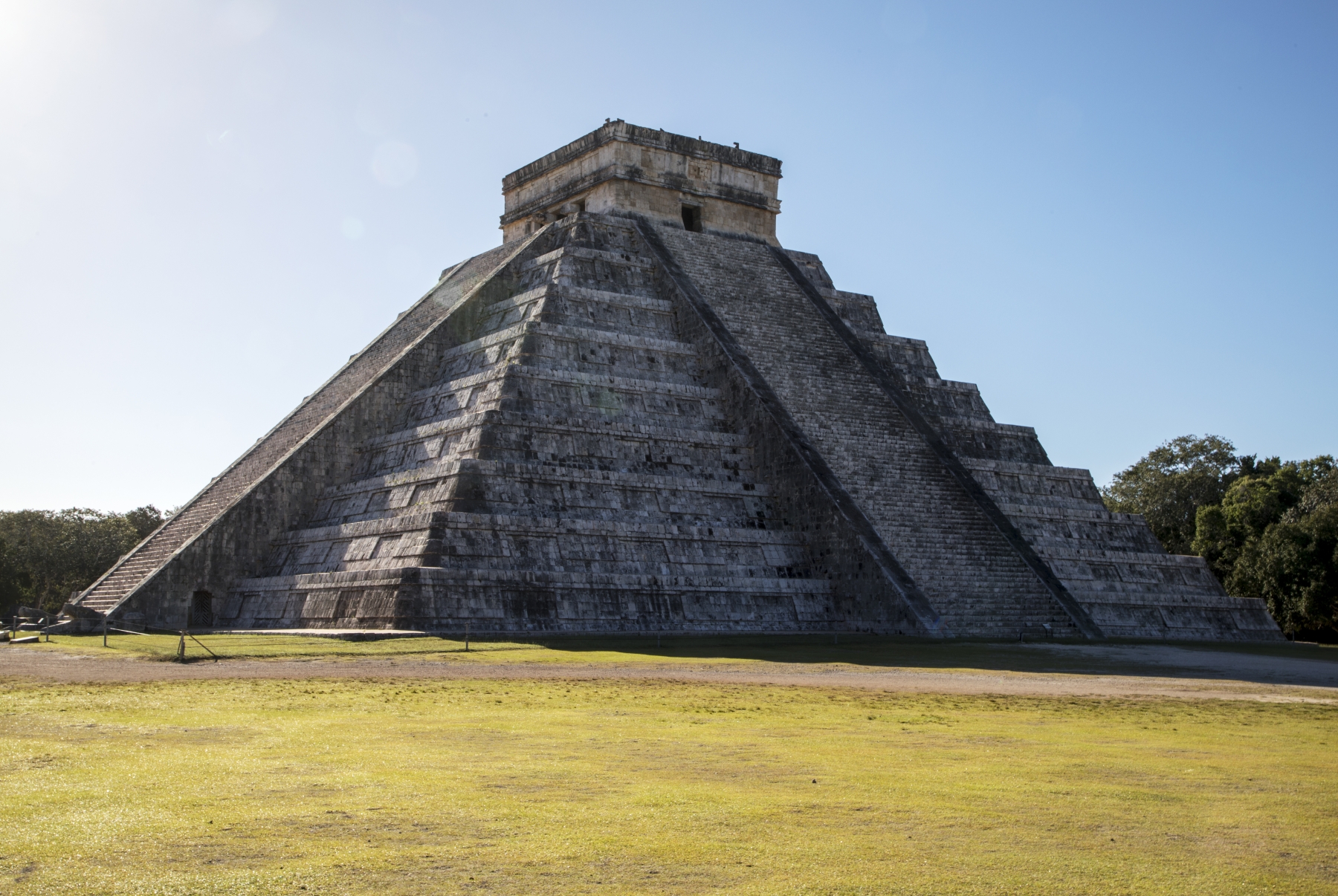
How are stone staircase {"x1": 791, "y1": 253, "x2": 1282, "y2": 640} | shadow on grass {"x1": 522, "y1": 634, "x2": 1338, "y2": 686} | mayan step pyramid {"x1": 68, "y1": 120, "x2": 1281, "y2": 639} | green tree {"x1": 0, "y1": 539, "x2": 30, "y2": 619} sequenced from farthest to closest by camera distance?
green tree {"x1": 0, "y1": 539, "x2": 30, "y2": 619} < stone staircase {"x1": 791, "y1": 253, "x2": 1282, "y2": 640} < mayan step pyramid {"x1": 68, "y1": 120, "x2": 1281, "y2": 639} < shadow on grass {"x1": 522, "y1": 634, "x2": 1338, "y2": 686}

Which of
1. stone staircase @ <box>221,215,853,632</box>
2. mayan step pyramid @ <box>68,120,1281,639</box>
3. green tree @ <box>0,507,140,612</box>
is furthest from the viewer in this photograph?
green tree @ <box>0,507,140,612</box>

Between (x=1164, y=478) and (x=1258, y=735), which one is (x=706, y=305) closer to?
(x=1258, y=735)

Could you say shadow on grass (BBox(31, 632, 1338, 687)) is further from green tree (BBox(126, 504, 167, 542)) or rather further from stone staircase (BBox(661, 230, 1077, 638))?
green tree (BBox(126, 504, 167, 542))

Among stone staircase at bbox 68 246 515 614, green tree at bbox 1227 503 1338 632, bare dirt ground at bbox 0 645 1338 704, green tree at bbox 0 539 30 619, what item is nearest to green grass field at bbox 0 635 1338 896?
bare dirt ground at bbox 0 645 1338 704

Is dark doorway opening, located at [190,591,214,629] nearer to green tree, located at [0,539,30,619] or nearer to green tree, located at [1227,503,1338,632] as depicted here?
green tree, located at [0,539,30,619]

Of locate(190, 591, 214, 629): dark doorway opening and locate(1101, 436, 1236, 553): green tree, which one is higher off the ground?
locate(1101, 436, 1236, 553): green tree

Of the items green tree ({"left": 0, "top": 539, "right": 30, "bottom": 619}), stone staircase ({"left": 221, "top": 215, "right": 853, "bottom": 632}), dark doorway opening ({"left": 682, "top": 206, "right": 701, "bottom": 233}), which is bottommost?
green tree ({"left": 0, "top": 539, "right": 30, "bottom": 619})

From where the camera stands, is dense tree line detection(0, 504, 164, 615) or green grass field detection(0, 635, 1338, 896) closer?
green grass field detection(0, 635, 1338, 896)

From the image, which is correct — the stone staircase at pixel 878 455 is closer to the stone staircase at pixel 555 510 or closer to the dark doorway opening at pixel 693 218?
the dark doorway opening at pixel 693 218

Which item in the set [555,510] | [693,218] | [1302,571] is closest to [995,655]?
[555,510]

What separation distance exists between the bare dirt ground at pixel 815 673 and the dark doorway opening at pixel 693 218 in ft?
61.7

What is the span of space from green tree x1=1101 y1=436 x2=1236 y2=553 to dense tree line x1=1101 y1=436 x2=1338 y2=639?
36mm

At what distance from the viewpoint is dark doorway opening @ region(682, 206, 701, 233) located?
35875mm

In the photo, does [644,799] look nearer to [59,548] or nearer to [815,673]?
[815,673]
